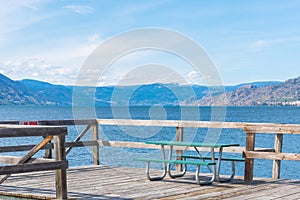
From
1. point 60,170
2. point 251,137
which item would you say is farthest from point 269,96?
point 60,170

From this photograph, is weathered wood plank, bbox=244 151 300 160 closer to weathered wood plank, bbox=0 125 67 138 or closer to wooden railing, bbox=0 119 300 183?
wooden railing, bbox=0 119 300 183

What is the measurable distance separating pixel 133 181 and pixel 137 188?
70 cm

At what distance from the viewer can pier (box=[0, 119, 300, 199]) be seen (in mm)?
6301

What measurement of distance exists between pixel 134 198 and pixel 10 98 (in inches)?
7036

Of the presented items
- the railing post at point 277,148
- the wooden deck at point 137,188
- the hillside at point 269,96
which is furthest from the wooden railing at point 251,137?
the hillside at point 269,96

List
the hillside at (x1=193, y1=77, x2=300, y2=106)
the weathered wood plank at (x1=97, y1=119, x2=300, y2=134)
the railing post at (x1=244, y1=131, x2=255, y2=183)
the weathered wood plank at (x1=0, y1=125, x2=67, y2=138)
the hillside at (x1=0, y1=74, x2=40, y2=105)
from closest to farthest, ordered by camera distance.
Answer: the weathered wood plank at (x1=0, y1=125, x2=67, y2=138)
the weathered wood plank at (x1=97, y1=119, x2=300, y2=134)
the railing post at (x1=244, y1=131, x2=255, y2=183)
the hillside at (x1=193, y1=77, x2=300, y2=106)
the hillside at (x1=0, y1=74, x2=40, y2=105)

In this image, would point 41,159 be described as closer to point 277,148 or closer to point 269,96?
point 277,148

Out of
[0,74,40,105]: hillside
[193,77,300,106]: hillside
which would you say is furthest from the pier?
[0,74,40,105]: hillside

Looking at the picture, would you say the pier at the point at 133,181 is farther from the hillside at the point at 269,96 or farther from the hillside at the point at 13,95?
the hillside at the point at 13,95

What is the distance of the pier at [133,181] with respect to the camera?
20.7ft

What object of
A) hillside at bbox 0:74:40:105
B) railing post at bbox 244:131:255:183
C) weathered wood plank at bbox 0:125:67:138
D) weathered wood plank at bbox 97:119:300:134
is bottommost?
hillside at bbox 0:74:40:105

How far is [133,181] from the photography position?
316 inches

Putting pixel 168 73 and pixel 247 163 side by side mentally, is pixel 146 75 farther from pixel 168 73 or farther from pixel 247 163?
pixel 247 163

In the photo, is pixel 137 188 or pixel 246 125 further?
pixel 246 125
